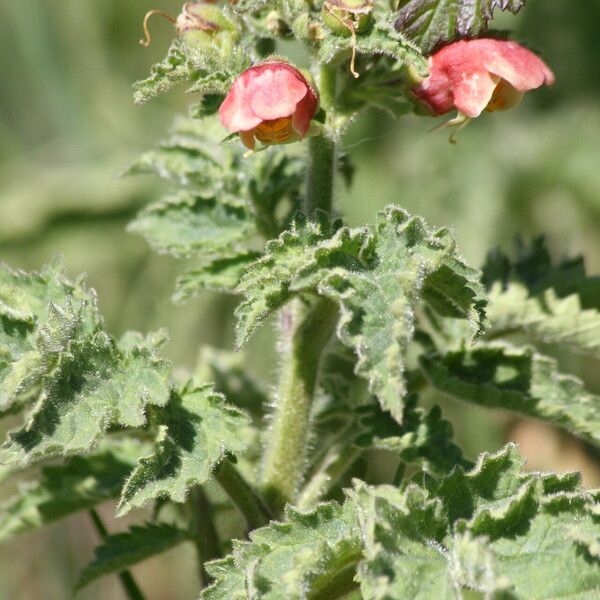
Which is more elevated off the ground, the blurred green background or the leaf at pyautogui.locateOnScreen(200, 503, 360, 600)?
the blurred green background

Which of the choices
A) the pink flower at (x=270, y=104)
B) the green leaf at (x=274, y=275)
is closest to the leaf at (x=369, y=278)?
the green leaf at (x=274, y=275)

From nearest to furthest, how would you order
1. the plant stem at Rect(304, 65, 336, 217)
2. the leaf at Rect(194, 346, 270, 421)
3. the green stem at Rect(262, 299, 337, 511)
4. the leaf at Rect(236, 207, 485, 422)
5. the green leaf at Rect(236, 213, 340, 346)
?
the leaf at Rect(236, 207, 485, 422)
the green leaf at Rect(236, 213, 340, 346)
the plant stem at Rect(304, 65, 336, 217)
the green stem at Rect(262, 299, 337, 511)
the leaf at Rect(194, 346, 270, 421)

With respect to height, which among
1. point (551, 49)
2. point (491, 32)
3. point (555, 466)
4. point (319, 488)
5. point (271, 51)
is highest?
point (551, 49)

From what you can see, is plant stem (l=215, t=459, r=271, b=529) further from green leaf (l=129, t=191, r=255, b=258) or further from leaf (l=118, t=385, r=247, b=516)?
green leaf (l=129, t=191, r=255, b=258)

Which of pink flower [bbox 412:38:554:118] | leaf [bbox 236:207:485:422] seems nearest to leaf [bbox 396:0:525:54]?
pink flower [bbox 412:38:554:118]

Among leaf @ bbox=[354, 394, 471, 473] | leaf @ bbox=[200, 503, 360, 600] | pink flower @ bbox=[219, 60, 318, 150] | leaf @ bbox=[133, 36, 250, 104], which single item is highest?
leaf @ bbox=[133, 36, 250, 104]

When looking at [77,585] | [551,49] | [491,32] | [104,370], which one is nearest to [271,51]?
[491,32]

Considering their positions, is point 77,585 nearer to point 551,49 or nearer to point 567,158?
point 567,158
